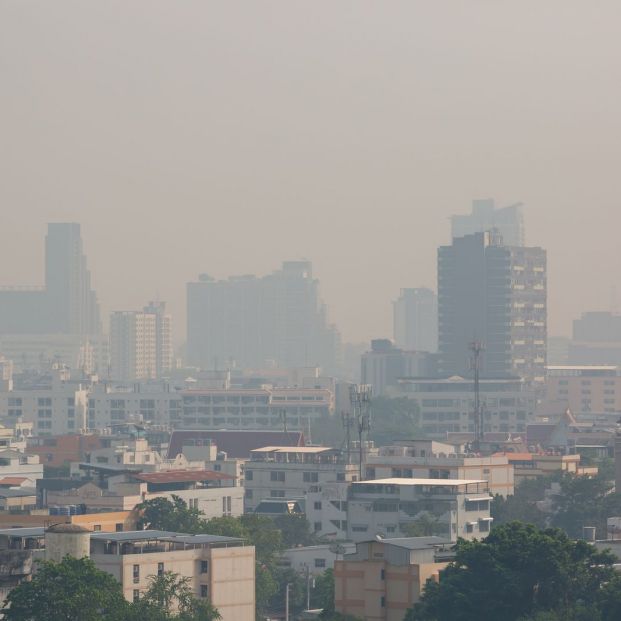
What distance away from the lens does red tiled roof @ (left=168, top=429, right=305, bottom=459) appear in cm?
17175

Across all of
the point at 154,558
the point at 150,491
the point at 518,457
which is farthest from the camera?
the point at 518,457

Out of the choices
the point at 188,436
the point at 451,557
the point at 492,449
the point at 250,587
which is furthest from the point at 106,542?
the point at 188,436

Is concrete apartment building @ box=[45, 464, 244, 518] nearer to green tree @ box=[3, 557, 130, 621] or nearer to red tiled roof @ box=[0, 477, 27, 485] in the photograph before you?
red tiled roof @ box=[0, 477, 27, 485]

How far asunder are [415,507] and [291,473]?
21257 millimetres

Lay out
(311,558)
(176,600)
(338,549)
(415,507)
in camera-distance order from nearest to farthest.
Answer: (176,600) → (338,549) → (311,558) → (415,507)

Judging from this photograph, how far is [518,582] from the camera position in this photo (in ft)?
234

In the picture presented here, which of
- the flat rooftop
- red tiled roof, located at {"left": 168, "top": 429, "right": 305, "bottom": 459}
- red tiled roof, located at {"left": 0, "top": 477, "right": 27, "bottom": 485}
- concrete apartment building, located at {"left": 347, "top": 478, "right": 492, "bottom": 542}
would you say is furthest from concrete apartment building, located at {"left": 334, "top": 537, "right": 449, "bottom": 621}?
red tiled roof, located at {"left": 168, "top": 429, "right": 305, "bottom": 459}

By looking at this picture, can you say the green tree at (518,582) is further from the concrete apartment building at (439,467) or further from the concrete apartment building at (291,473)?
the concrete apartment building at (291,473)

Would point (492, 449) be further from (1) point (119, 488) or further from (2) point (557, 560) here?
(2) point (557, 560)

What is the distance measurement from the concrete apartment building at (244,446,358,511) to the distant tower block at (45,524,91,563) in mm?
51194

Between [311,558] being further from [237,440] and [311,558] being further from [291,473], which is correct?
[237,440]

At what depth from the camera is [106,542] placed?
260 ft

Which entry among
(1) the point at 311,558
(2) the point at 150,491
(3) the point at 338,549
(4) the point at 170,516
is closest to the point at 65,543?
(3) the point at 338,549

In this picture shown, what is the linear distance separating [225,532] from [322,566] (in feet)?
14.3
